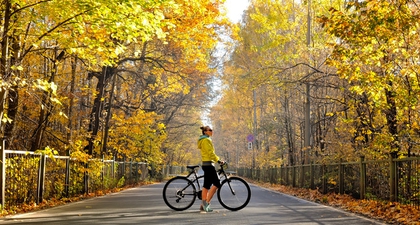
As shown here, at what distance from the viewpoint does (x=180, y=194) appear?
1120 centimetres

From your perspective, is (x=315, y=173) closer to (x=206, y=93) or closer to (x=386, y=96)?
(x=386, y=96)

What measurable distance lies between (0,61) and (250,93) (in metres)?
37.6

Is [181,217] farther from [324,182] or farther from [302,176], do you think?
[302,176]

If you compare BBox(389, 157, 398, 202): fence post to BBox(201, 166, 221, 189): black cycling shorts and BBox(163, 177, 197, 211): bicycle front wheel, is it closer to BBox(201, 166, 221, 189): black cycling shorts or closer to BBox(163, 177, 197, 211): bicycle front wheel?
BBox(201, 166, 221, 189): black cycling shorts

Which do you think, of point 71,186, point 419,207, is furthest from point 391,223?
point 71,186

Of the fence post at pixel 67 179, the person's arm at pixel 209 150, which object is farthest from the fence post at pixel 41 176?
the person's arm at pixel 209 150

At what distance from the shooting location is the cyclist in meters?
10.4

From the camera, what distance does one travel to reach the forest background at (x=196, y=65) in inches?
418

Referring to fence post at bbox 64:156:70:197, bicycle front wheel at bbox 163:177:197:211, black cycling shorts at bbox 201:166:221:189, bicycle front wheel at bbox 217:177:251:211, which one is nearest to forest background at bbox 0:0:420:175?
fence post at bbox 64:156:70:197

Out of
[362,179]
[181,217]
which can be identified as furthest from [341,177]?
[181,217]

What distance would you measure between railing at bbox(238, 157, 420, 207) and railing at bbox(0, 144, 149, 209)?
8457 mm

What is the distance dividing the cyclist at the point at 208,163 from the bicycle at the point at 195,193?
36cm

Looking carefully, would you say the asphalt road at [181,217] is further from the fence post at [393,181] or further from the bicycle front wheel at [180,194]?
the fence post at [393,181]

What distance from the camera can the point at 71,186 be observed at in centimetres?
1611
